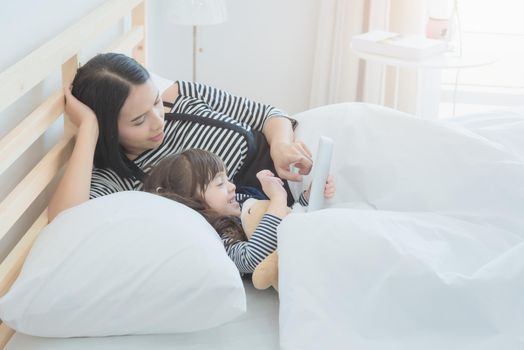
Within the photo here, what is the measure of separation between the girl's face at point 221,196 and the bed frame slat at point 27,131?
1.05 feet

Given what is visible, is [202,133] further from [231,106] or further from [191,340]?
[191,340]

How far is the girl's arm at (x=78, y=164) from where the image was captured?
4.66 ft

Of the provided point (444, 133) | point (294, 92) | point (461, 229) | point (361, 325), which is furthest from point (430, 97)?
point (361, 325)

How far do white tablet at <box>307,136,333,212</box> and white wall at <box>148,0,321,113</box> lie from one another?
1.56 metres

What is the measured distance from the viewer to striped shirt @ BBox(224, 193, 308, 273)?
53.9 inches

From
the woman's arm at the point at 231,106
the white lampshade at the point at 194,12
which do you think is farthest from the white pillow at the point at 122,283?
the white lampshade at the point at 194,12

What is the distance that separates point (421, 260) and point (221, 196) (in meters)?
0.44

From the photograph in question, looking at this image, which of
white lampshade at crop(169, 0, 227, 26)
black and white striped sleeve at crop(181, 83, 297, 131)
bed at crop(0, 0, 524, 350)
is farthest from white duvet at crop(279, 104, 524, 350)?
white lampshade at crop(169, 0, 227, 26)

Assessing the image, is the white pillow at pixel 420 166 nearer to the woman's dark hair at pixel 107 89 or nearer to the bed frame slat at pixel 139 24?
the woman's dark hair at pixel 107 89

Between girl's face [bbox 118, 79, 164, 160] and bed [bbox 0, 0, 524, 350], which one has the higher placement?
girl's face [bbox 118, 79, 164, 160]

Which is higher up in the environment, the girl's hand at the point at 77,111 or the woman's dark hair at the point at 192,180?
the girl's hand at the point at 77,111

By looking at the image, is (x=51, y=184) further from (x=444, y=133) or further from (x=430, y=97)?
(x=430, y=97)

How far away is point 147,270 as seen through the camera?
1.18 meters

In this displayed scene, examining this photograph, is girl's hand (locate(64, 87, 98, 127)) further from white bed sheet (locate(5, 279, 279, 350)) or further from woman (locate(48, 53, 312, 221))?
white bed sheet (locate(5, 279, 279, 350))
